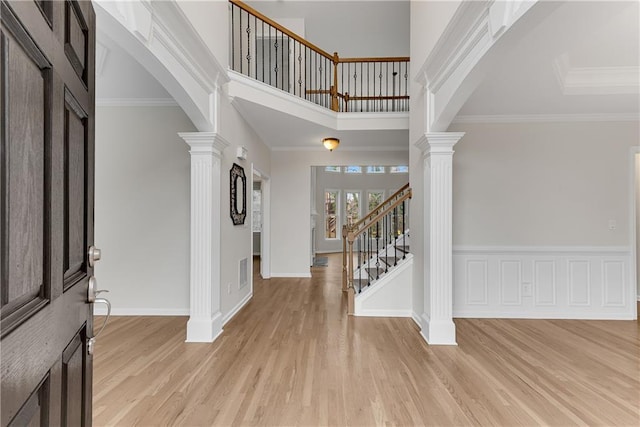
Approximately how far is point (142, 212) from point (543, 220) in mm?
5130

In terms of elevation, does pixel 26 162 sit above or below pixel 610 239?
above

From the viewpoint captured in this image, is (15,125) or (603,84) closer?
(15,125)

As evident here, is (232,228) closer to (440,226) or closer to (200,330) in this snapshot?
(200,330)

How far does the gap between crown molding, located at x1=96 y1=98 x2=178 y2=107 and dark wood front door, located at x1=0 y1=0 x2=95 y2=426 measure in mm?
3300

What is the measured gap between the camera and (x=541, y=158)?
13.1 ft

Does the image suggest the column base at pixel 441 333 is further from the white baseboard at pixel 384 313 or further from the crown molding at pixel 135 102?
the crown molding at pixel 135 102

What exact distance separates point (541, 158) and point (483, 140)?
0.75 meters

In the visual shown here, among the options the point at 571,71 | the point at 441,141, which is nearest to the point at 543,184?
the point at 571,71

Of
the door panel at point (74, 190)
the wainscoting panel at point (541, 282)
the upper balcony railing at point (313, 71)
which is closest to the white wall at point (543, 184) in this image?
the wainscoting panel at point (541, 282)

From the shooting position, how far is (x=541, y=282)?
13.0 ft

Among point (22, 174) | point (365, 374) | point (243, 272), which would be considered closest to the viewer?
point (22, 174)

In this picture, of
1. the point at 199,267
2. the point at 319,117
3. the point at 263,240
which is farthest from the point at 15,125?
the point at 263,240

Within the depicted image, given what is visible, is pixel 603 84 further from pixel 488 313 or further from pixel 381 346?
pixel 381 346

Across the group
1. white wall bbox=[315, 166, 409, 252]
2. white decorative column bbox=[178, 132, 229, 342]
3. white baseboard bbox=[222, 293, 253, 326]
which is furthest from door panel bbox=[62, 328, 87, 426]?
white wall bbox=[315, 166, 409, 252]
